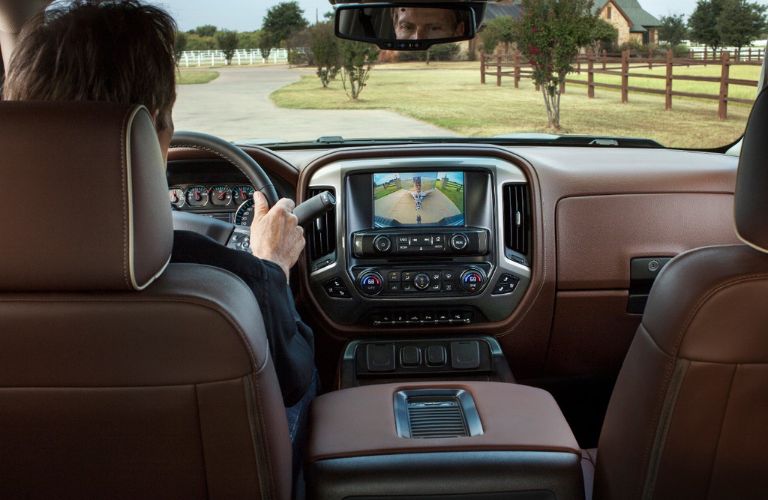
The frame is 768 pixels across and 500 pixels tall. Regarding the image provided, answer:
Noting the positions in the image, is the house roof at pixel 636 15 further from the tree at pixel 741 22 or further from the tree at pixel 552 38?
the tree at pixel 741 22

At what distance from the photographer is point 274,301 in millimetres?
2010

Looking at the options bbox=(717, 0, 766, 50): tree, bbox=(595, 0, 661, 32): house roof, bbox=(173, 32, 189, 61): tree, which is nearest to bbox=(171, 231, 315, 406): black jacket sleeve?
bbox=(173, 32, 189, 61): tree

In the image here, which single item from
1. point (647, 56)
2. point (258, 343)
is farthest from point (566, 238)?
point (258, 343)

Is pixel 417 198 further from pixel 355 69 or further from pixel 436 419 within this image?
pixel 436 419

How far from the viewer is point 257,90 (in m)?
4.53

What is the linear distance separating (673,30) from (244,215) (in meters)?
2.12

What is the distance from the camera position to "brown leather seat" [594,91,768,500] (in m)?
1.65

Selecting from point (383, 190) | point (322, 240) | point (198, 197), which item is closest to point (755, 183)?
A: point (383, 190)

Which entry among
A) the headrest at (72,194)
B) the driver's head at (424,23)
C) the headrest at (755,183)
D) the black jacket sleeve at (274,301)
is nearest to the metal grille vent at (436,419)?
the black jacket sleeve at (274,301)

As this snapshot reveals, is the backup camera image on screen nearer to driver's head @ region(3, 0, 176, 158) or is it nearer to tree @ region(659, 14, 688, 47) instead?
tree @ region(659, 14, 688, 47)

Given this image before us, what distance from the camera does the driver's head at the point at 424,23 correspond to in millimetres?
3090

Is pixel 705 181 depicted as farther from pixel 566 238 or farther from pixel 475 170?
pixel 475 170

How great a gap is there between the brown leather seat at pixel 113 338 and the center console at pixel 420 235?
1.83m

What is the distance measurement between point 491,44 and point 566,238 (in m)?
1.24
